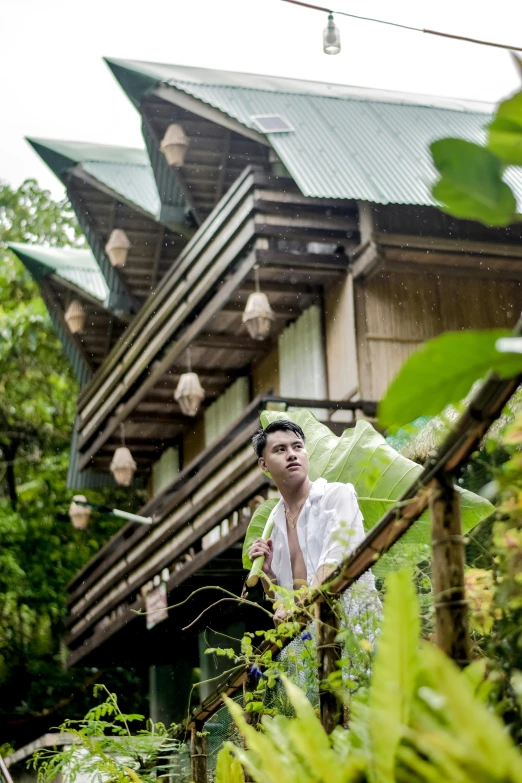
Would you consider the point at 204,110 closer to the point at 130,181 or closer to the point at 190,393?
the point at 190,393

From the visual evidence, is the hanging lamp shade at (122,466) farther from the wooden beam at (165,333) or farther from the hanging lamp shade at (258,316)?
the hanging lamp shade at (258,316)

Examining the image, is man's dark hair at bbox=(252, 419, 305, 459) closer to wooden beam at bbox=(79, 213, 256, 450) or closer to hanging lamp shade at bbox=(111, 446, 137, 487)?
wooden beam at bbox=(79, 213, 256, 450)

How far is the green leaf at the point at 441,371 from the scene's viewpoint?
5.98 feet

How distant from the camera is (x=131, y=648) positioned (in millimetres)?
17125

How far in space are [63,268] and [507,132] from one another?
1640 centimetres

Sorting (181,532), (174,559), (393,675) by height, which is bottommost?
(393,675)

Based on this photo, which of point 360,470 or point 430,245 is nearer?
point 360,470

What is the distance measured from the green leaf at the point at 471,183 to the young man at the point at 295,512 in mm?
2760

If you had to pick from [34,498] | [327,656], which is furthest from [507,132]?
[34,498]

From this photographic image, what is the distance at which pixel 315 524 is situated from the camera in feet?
16.2

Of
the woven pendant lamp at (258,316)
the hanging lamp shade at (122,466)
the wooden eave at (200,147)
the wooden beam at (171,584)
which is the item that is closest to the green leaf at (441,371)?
the wooden beam at (171,584)

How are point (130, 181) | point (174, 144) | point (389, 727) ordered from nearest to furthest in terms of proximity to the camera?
point (389, 727) → point (174, 144) → point (130, 181)

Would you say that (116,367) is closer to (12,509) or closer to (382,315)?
(382,315)

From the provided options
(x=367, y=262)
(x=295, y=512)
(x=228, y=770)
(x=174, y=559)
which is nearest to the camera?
(x=228, y=770)
